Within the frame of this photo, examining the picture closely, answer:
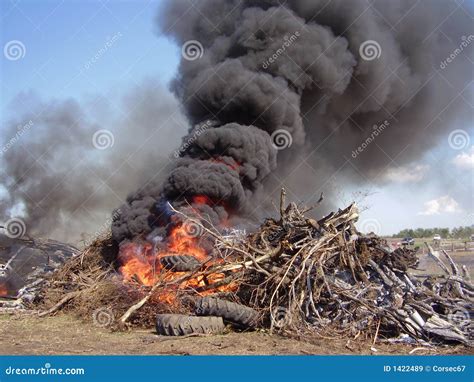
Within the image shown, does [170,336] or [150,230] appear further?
[150,230]

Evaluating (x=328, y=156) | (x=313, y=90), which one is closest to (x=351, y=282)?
(x=313, y=90)

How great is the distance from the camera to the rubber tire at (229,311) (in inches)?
396

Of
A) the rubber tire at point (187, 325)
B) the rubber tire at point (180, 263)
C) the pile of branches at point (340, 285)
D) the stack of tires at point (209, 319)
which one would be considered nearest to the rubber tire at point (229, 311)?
the stack of tires at point (209, 319)

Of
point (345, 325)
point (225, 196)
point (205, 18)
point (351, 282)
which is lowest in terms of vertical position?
point (345, 325)

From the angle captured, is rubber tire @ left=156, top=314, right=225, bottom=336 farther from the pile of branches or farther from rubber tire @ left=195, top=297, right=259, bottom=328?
the pile of branches

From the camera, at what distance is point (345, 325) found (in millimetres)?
9734

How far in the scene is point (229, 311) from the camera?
10.1 m

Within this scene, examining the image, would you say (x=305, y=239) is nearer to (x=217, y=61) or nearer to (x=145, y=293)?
(x=145, y=293)

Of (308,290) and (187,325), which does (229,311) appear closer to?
(187,325)

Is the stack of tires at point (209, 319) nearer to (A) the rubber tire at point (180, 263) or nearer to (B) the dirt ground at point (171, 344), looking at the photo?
(B) the dirt ground at point (171, 344)

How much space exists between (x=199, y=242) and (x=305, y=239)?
3.49 metres

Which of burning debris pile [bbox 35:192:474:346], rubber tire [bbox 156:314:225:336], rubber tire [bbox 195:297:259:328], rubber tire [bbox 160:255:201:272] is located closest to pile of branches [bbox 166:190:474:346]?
burning debris pile [bbox 35:192:474:346]

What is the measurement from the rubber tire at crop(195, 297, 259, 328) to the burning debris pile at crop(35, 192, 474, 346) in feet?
0.07

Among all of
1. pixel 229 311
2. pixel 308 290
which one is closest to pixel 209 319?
pixel 229 311
